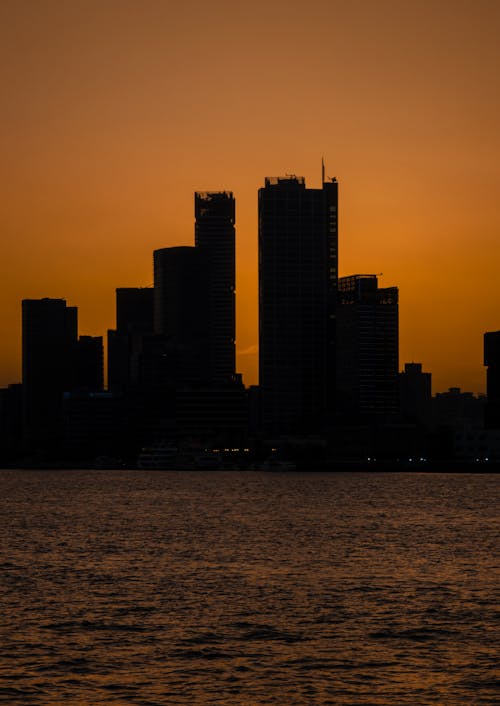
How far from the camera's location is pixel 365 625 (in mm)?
62000

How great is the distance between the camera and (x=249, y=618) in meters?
63.9

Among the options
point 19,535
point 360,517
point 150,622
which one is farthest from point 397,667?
point 360,517

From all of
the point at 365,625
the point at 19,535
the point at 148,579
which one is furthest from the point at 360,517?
the point at 365,625

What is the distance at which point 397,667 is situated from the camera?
5219 cm

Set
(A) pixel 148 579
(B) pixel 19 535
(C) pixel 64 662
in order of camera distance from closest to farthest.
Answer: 1. (C) pixel 64 662
2. (A) pixel 148 579
3. (B) pixel 19 535

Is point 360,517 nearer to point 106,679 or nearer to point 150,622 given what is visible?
point 150,622

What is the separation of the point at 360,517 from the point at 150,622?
90670 mm

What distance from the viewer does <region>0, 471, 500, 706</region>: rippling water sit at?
4881 centimetres

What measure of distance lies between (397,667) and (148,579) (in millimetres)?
30621

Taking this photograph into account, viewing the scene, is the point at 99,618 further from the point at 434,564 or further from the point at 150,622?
the point at 434,564

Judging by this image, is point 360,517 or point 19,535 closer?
point 19,535

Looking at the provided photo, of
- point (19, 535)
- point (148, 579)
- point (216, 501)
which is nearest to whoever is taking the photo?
point (148, 579)

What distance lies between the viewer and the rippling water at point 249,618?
48812mm

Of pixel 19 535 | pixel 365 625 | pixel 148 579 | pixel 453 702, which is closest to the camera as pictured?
pixel 453 702
